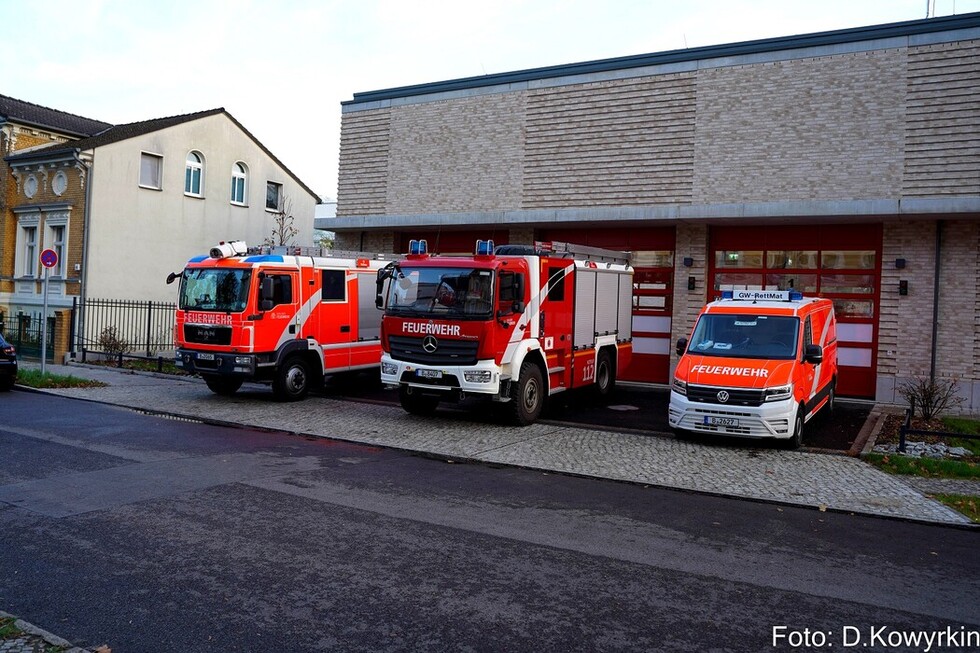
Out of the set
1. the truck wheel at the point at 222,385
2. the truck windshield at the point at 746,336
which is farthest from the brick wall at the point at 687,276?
the truck wheel at the point at 222,385

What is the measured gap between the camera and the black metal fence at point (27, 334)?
25000 mm

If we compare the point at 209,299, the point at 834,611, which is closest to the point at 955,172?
the point at 834,611

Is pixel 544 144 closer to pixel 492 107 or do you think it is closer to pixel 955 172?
pixel 492 107

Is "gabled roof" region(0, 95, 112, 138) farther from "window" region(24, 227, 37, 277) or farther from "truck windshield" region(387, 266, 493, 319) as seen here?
"truck windshield" region(387, 266, 493, 319)

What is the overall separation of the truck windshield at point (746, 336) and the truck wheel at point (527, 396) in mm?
2672

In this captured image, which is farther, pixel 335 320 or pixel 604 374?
pixel 604 374

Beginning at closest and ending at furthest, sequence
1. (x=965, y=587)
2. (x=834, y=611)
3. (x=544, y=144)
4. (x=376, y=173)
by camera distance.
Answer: (x=834, y=611), (x=965, y=587), (x=544, y=144), (x=376, y=173)

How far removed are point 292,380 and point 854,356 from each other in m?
11.9

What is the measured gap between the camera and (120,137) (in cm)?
2788

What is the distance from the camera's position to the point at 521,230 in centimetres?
2139

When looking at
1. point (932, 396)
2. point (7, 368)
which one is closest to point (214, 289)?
point (7, 368)

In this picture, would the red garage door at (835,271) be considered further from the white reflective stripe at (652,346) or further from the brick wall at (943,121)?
the white reflective stripe at (652,346)

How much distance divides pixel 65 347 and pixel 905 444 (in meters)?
21.9

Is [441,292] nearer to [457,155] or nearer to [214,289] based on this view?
[214,289]
